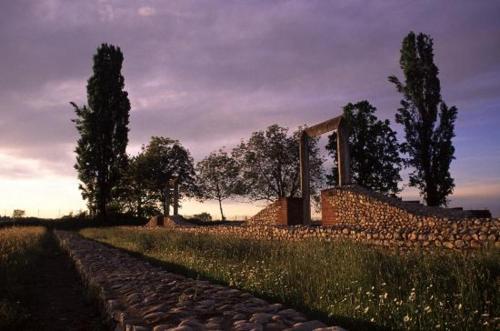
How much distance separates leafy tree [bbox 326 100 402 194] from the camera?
34.0m

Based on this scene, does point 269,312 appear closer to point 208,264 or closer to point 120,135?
point 208,264

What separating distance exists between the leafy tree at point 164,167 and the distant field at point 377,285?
118ft

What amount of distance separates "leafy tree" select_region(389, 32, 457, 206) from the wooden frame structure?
36.8 feet

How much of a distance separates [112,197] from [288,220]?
88.7 feet

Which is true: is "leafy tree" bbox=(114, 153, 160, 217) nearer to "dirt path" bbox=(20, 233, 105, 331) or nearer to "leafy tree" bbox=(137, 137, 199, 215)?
"leafy tree" bbox=(137, 137, 199, 215)

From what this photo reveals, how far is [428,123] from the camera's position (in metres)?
28.2

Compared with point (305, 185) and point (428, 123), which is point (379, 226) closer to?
point (305, 185)

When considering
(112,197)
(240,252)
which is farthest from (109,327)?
(112,197)

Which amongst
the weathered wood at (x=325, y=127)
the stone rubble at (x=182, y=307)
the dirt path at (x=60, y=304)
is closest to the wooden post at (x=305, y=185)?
the weathered wood at (x=325, y=127)

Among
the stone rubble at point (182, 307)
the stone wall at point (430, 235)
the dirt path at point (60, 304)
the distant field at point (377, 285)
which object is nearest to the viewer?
the stone rubble at point (182, 307)

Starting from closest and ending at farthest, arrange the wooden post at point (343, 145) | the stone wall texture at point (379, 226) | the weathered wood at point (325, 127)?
the stone wall texture at point (379, 226) < the wooden post at point (343, 145) < the weathered wood at point (325, 127)

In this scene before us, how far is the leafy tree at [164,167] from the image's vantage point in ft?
149

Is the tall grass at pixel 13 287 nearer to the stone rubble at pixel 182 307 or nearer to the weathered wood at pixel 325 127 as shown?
the stone rubble at pixel 182 307

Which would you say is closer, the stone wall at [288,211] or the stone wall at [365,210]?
the stone wall at [365,210]
